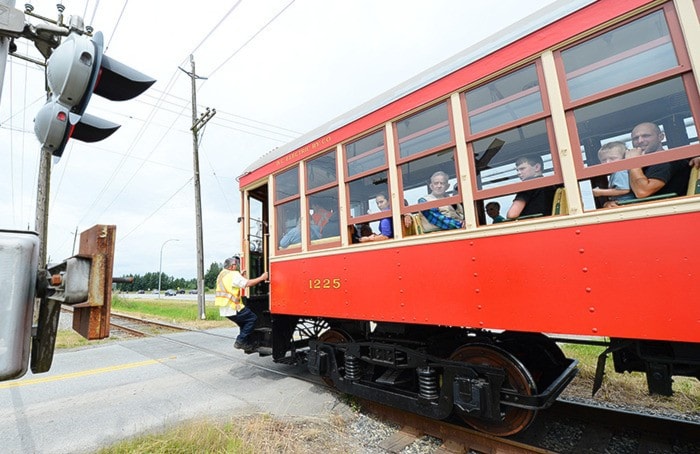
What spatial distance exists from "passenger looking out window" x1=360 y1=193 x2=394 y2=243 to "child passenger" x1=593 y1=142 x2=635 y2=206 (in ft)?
5.59

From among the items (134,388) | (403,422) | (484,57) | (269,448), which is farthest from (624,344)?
(134,388)

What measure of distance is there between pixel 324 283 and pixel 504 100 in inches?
101

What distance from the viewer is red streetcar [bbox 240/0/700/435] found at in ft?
6.93

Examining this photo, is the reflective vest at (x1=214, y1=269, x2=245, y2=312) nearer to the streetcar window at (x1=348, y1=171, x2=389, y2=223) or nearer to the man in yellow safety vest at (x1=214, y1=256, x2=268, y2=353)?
the man in yellow safety vest at (x1=214, y1=256, x2=268, y2=353)

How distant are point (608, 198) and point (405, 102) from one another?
1938 mm

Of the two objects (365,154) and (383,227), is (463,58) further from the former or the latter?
(383,227)

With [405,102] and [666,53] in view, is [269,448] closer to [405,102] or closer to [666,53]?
[405,102]

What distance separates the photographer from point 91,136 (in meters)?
2.12

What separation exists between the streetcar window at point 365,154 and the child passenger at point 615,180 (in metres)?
1.83

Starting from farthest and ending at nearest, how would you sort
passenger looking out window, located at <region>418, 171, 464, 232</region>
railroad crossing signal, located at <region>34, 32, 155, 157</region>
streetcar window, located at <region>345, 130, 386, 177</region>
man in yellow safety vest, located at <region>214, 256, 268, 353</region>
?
man in yellow safety vest, located at <region>214, 256, 268, 353</region>, streetcar window, located at <region>345, 130, 386, 177</region>, passenger looking out window, located at <region>418, 171, 464, 232</region>, railroad crossing signal, located at <region>34, 32, 155, 157</region>

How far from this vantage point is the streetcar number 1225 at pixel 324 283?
3807mm

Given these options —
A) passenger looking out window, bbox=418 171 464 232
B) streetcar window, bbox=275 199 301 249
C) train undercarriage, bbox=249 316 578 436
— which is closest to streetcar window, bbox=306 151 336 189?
streetcar window, bbox=275 199 301 249

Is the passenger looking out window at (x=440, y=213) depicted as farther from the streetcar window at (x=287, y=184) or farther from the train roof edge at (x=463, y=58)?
the streetcar window at (x=287, y=184)

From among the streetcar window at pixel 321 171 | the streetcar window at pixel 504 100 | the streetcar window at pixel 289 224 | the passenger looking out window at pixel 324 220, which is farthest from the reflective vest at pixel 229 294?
the streetcar window at pixel 504 100
